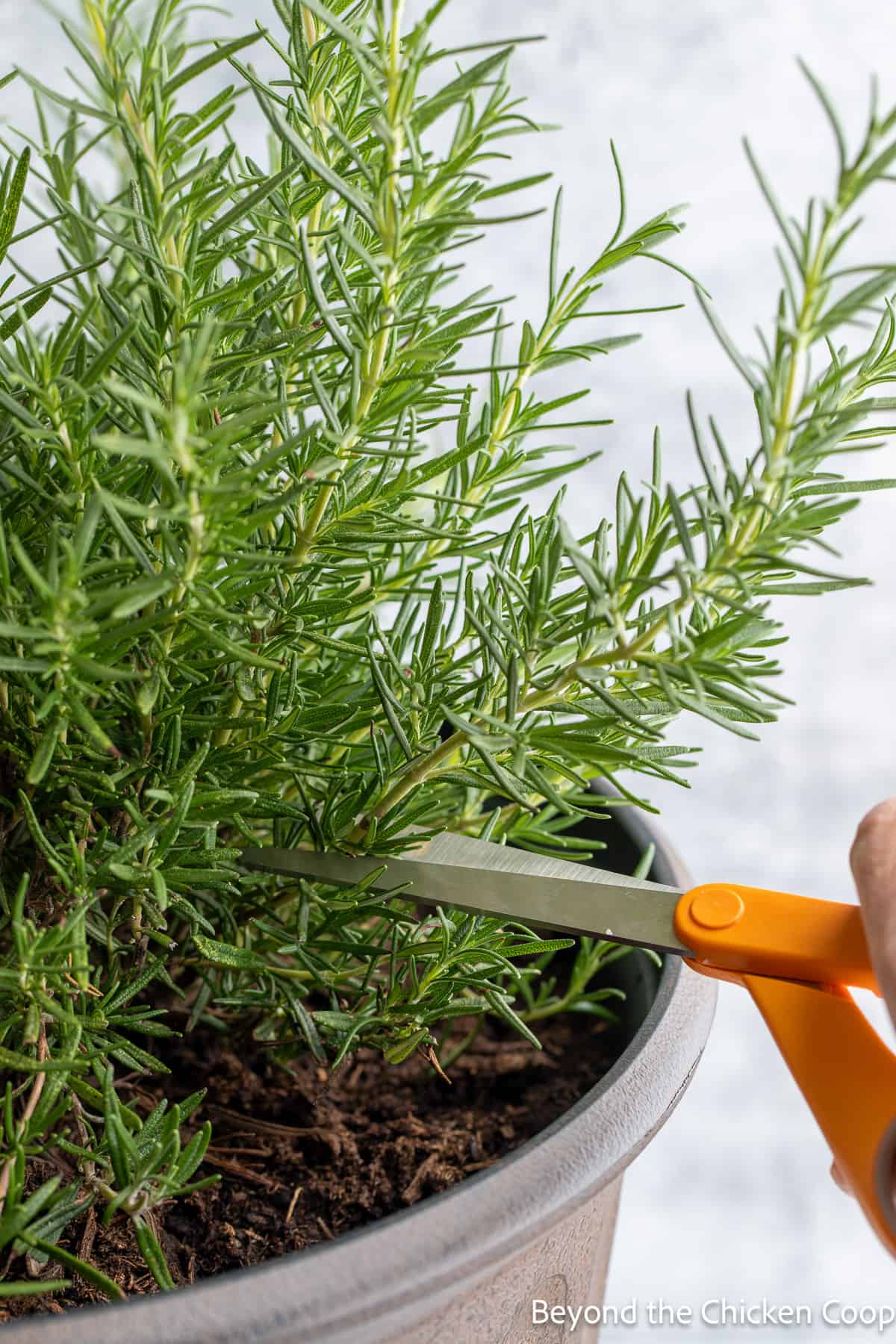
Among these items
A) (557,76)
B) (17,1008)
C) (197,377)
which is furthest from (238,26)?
A: (17,1008)

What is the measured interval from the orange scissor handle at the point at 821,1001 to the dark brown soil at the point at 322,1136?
212mm

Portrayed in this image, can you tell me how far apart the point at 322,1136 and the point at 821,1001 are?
0.29 metres

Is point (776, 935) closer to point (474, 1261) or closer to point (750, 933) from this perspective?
point (750, 933)

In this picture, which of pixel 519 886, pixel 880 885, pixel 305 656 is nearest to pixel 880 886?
pixel 880 885

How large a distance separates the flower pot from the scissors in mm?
59

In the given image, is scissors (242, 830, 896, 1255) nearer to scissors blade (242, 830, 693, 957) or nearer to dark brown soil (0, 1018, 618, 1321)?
scissors blade (242, 830, 693, 957)

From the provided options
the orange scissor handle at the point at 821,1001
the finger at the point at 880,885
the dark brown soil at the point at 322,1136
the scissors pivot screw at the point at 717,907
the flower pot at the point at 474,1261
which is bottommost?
the dark brown soil at the point at 322,1136

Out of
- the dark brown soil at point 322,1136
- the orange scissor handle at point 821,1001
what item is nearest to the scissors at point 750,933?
the orange scissor handle at point 821,1001

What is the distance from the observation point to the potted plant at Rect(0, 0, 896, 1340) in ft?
1.32

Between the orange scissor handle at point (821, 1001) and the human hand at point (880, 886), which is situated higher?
the human hand at point (880, 886)

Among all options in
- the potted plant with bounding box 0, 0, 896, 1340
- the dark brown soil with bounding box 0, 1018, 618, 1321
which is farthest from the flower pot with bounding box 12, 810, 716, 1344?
the dark brown soil with bounding box 0, 1018, 618, 1321

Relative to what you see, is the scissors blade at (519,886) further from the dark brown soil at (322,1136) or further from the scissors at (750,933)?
the dark brown soil at (322,1136)

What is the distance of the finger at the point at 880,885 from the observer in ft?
1.39

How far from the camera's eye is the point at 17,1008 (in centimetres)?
47
